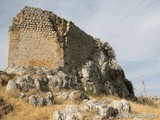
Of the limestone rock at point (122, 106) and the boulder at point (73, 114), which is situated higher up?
the limestone rock at point (122, 106)

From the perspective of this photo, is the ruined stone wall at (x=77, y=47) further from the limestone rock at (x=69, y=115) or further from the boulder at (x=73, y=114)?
the limestone rock at (x=69, y=115)

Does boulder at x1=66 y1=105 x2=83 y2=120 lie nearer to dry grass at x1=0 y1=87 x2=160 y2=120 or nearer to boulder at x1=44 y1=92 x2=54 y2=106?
dry grass at x1=0 y1=87 x2=160 y2=120

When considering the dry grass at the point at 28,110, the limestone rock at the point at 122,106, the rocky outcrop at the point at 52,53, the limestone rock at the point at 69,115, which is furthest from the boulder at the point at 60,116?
the rocky outcrop at the point at 52,53

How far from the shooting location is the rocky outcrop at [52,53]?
108ft

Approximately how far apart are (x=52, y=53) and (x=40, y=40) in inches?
73.3

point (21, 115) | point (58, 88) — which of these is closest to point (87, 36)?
point (58, 88)

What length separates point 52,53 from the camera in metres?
34.9

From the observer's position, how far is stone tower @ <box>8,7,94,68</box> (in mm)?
34625

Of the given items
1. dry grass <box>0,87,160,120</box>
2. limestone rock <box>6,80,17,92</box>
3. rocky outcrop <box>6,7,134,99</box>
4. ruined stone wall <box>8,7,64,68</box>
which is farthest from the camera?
ruined stone wall <box>8,7,64,68</box>

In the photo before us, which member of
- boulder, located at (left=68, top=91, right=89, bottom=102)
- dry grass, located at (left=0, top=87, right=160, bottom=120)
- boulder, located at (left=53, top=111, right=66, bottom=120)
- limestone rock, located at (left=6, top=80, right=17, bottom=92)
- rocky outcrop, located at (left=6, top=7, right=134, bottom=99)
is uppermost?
rocky outcrop, located at (left=6, top=7, right=134, bottom=99)

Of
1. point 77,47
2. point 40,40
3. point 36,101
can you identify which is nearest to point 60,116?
point 36,101

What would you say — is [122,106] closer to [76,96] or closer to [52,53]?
[76,96]

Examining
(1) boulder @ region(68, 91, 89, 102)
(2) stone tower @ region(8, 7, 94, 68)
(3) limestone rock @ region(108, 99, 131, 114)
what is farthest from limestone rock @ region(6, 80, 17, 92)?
(3) limestone rock @ region(108, 99, 131, 114)

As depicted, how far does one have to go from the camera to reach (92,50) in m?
41.4
